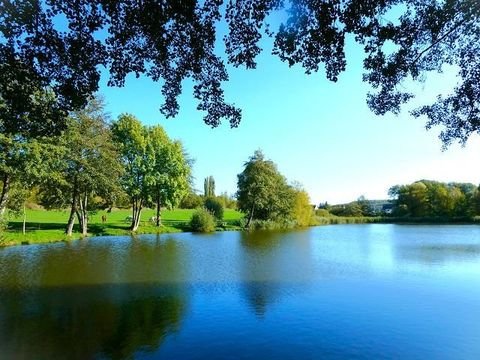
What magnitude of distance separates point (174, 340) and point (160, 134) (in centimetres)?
4202

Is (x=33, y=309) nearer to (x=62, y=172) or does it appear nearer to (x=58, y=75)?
(x=58, y=75)

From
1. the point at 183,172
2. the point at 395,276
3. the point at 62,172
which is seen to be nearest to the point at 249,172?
the point at 183,172

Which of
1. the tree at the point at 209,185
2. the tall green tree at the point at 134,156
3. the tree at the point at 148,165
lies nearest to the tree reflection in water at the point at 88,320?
the tall green tree at the point at 134,156

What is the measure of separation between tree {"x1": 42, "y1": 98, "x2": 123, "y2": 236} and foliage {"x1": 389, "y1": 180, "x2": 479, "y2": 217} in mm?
90828

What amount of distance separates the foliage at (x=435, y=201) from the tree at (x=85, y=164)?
3576 inches

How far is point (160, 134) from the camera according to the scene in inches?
1981

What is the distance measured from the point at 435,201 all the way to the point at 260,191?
63100mm

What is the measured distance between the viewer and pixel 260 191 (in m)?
65.6

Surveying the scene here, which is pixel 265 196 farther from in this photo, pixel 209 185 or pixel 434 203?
pixel 209 185

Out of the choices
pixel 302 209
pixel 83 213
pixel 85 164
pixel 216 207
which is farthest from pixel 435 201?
pixel 85 164

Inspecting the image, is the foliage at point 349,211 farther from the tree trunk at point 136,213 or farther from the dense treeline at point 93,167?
the tree trunk at point 136,213

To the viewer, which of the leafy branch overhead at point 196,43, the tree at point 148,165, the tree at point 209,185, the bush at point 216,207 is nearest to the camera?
the leafy branch overhead at point 196,43

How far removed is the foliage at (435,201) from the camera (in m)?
101

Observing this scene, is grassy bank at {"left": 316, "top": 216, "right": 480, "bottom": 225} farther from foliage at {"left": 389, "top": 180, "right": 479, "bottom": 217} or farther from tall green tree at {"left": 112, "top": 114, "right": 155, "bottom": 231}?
tall green tree at {"left": 112, "top": 114, "right": 155, "bottom": 231}
